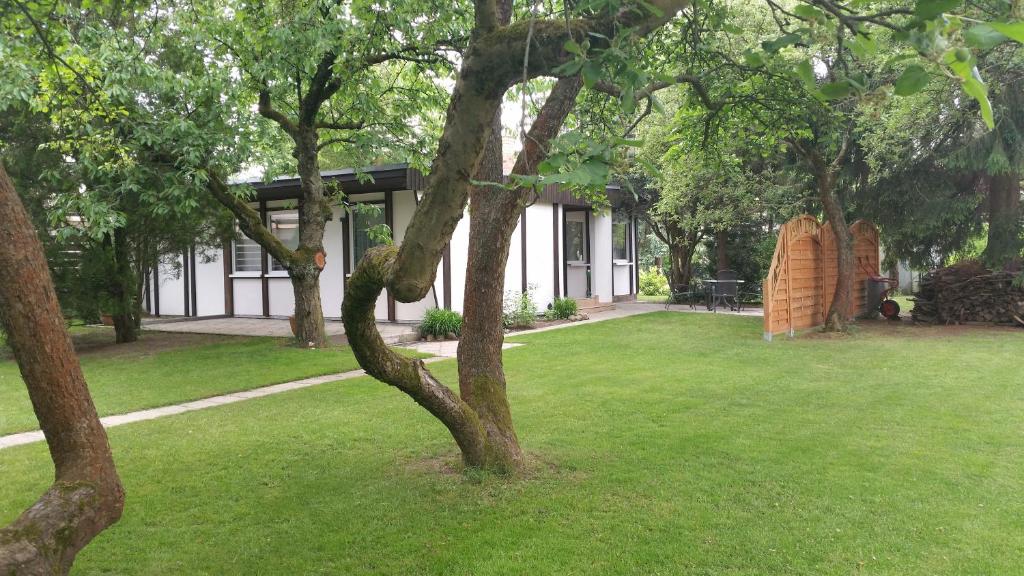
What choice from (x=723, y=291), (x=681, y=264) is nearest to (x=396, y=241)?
(x=723, y=291)

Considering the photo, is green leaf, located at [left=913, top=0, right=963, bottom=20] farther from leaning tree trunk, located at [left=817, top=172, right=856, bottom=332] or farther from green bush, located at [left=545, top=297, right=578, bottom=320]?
green bush, located at [left=545, top=297, right=578, bottom=320]

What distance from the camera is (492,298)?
15.8 ft

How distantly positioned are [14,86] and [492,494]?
20.9 ft

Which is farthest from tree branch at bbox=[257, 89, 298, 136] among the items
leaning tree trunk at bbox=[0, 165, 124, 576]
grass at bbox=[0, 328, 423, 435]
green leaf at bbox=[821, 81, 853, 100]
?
green leaf at bbox=[821, 81, 853, 100]

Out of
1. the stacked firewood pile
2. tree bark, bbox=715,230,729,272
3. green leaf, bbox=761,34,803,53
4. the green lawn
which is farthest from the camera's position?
tree bark, bbox=715,230,729,272

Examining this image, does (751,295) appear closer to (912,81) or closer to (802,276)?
(802,276)

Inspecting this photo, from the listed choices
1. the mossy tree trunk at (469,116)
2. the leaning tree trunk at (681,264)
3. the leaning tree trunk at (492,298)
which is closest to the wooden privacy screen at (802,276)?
the leaning tree trunk at (681,264)

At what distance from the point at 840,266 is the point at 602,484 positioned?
980 centimetres

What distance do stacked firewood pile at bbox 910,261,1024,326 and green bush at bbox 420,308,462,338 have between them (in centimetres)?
947

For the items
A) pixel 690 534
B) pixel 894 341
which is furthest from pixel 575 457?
pixel 894 341

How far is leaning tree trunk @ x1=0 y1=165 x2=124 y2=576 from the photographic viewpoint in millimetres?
2578

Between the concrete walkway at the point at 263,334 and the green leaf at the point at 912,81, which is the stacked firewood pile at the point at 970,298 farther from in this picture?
the green leaf at the point at 912,81

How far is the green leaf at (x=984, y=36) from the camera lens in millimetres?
1550

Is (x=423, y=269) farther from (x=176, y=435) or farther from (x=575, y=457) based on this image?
(x=176, y=435)
